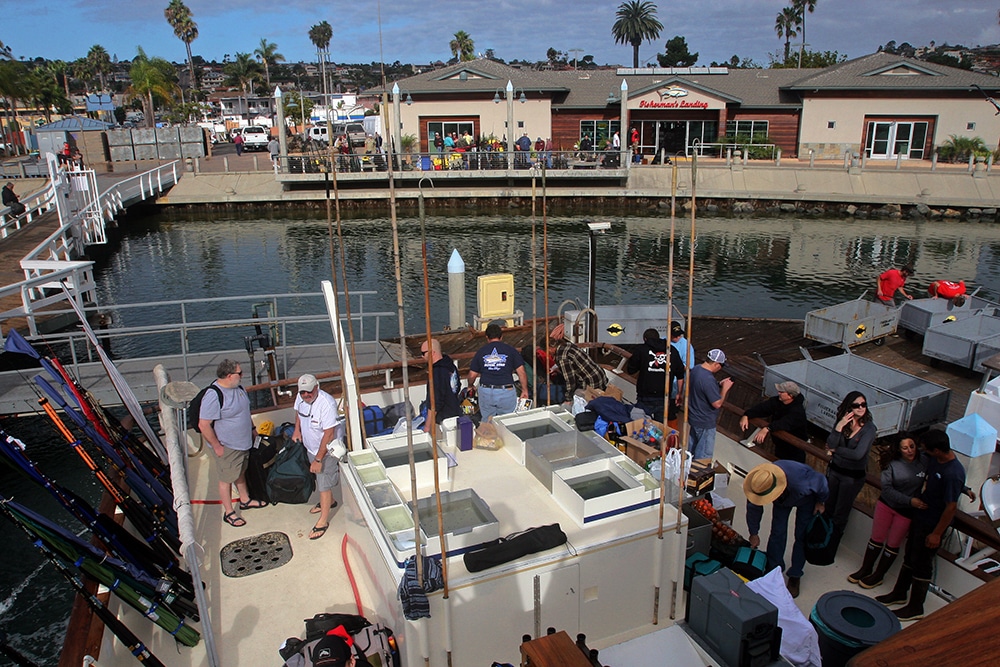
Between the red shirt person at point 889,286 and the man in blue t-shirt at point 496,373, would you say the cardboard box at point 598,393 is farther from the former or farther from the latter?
the red shirt person at point 889,286

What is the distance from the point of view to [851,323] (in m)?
12.7

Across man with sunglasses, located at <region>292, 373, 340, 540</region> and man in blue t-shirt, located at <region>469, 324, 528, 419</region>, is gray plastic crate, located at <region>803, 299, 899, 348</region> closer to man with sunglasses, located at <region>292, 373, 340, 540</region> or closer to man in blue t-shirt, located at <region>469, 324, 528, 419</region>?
man in blue t-shirt, located at <region>469, 324, 528, 419</region>

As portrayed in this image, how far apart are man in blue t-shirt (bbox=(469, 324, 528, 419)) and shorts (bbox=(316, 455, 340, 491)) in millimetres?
1770

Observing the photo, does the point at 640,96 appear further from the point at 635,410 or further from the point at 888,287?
the point at 635,410

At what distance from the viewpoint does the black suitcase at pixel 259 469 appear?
7008mm

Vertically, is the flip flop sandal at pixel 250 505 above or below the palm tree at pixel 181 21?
below

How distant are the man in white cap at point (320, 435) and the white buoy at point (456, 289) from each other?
7901 millimetres

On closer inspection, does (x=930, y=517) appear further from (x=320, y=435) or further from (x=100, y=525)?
(x=100, y=525)

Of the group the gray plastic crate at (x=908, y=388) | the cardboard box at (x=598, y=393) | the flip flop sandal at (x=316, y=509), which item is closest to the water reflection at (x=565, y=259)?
the gray plastic crate at (x=908, y=388)

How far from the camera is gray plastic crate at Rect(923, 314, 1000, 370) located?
450 inches

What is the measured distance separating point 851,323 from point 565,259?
1733 centimetres

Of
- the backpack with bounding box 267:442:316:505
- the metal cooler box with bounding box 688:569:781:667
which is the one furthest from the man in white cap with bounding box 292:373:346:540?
the metal cooler box with bounding box 688:569:781:667

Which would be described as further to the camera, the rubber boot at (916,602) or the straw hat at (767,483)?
the straw hat at (767,483)

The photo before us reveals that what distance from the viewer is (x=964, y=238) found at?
103 feet
